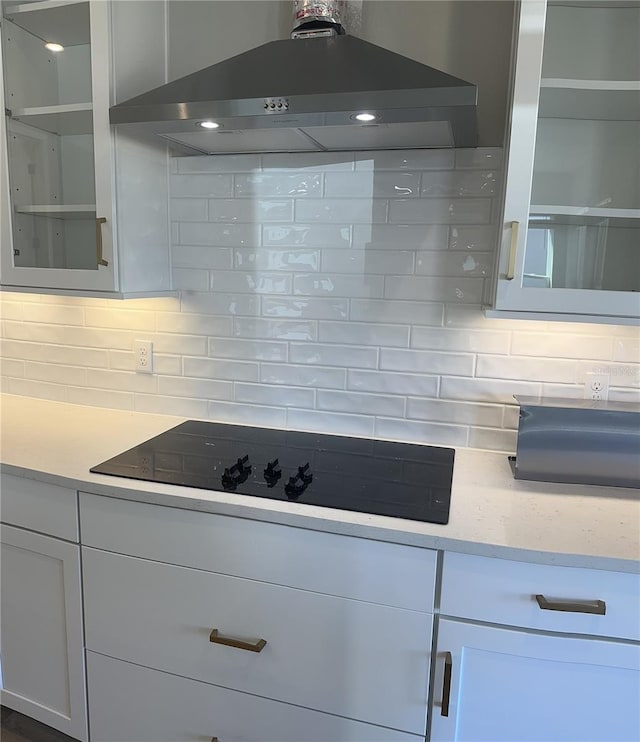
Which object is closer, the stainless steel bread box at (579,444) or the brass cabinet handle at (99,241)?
the stainless steel bread box at (579,444)

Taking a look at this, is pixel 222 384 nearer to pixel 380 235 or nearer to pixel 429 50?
pixel 380 235

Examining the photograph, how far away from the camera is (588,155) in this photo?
4.55 feet

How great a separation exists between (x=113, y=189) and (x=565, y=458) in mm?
1474

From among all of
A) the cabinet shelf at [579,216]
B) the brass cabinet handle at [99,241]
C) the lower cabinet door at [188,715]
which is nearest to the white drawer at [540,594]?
the lower cabinet door at [188,715]

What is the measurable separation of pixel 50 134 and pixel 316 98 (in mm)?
966

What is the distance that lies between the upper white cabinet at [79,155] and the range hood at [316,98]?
0.67 ft

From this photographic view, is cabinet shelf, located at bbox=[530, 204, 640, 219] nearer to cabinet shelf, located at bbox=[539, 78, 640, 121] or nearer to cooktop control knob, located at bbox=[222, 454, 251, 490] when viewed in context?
cabinet shelf, located at bbox=[539, 78, 640, 121]

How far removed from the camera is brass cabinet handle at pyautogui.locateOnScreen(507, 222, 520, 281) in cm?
134

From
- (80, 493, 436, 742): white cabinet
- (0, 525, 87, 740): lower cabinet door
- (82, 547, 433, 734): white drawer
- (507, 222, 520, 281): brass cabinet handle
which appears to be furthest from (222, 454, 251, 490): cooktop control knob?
(507, 222, 520, 281): brass cabinet handle

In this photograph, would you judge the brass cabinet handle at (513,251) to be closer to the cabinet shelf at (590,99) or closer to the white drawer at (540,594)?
the cabinet shelf at (590,99)

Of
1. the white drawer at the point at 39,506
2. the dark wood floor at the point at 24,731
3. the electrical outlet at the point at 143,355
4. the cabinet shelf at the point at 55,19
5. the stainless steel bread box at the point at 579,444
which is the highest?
the cabinet shelf at the point at 55,19

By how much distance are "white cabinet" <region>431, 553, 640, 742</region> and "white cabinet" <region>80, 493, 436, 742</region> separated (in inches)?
2.5

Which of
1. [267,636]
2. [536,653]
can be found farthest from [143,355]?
Answer: [536,653]

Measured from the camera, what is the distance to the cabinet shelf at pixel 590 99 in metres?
1.31
